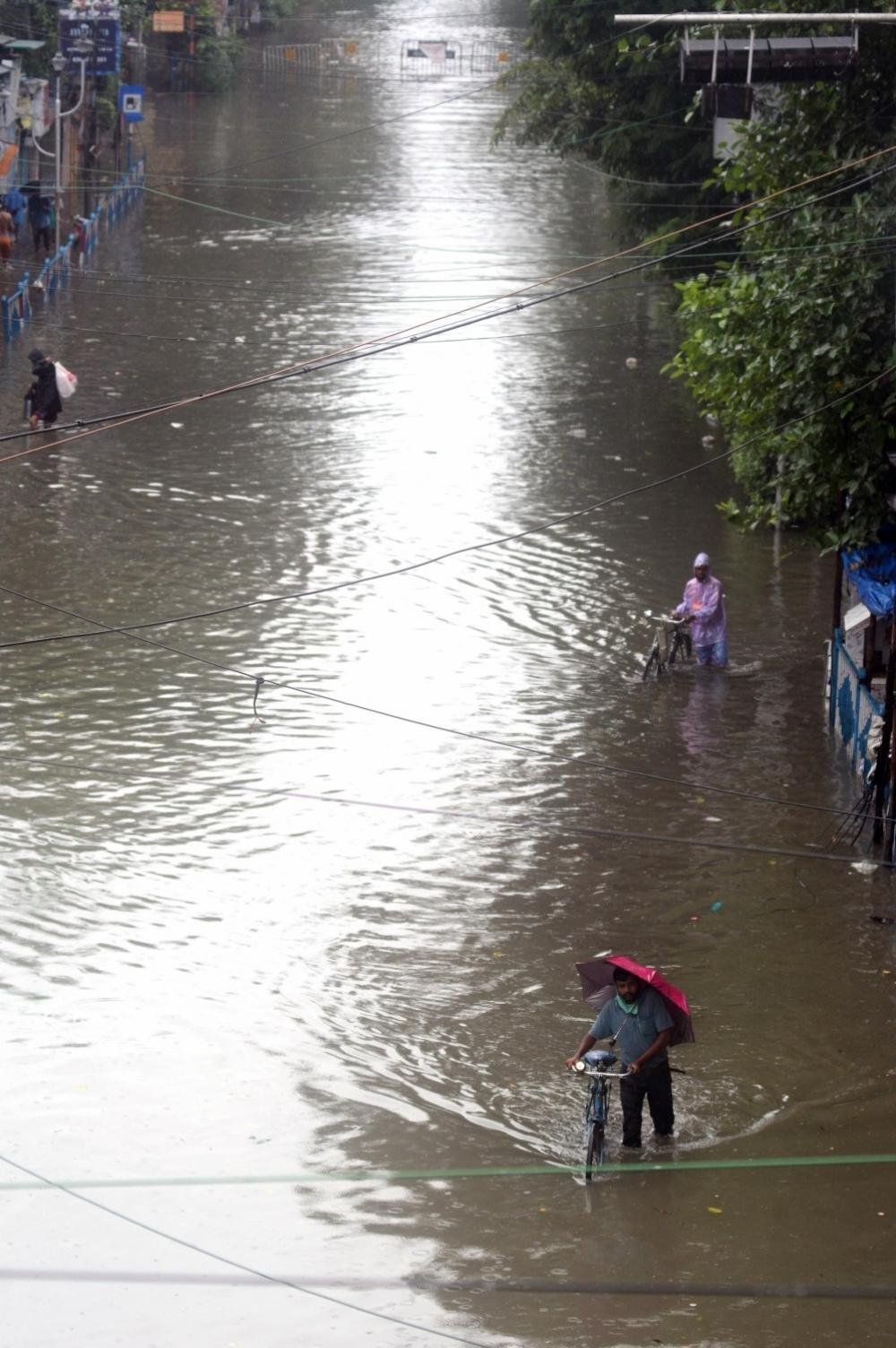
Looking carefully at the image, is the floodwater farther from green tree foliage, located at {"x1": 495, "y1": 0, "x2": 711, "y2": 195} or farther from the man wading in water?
green tree foliage, located at {"x1": 495, "y1": 0, "x2": 711, "y2": 195}

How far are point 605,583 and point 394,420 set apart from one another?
742cm

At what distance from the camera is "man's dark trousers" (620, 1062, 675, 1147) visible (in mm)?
8242

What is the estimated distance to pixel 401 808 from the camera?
1286 cm

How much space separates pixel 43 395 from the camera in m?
22.4

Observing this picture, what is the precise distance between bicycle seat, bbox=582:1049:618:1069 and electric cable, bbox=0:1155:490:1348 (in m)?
1.69

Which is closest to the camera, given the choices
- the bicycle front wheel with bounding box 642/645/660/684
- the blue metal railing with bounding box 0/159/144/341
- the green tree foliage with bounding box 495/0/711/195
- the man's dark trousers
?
the man's dark trousers

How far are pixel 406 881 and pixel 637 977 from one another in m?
3.77

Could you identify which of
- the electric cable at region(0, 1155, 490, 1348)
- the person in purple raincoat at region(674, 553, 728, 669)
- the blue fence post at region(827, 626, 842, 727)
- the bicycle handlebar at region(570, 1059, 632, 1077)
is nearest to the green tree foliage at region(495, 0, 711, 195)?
the person in purple raincoat at region(674, 553, 728, 669)

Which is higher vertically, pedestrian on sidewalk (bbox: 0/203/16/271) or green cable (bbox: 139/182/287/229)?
green cable (bbox: 139/182/287/229)

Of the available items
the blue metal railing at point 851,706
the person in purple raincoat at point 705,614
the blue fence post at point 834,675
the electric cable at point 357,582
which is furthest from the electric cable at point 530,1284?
the person in purple raincoat at point 705,614

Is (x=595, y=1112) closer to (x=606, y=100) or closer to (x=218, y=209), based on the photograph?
(x=606, y=100)


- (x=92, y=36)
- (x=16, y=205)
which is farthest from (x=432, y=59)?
(x=16, y=205)

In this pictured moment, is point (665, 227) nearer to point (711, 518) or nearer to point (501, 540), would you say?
point (711, 518)

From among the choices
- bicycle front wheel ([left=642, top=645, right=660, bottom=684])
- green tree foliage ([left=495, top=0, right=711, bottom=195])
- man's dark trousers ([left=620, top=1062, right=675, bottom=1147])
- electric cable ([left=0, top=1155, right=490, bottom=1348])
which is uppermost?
green tree foliage ([left=495, top=0, right=711, bottom=195])
